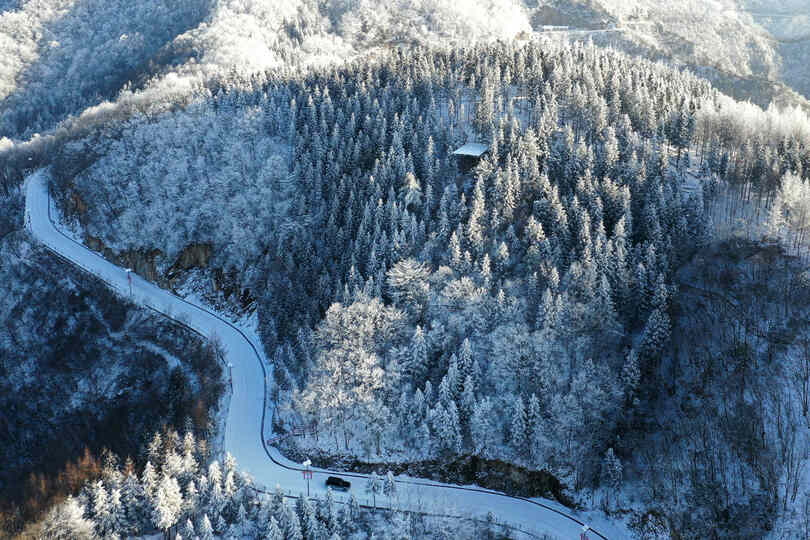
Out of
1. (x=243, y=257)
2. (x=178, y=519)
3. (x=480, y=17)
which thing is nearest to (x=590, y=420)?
(x=178, y=519)

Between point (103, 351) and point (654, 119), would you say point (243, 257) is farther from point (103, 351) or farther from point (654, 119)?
point (654, 119)

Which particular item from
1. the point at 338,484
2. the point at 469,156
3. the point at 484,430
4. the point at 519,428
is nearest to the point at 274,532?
the point at 338,484

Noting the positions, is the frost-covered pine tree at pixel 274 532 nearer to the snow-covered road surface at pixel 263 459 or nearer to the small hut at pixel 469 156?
the snow-covered road surface at pixel 263 459

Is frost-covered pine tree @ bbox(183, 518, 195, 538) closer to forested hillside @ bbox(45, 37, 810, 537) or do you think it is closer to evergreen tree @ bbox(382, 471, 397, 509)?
forested hillside @ bbox(45, 37, 810, 537)

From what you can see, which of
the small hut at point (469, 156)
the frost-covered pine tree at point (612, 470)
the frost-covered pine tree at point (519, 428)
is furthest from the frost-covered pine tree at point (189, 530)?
the small hut at point (469, 156)

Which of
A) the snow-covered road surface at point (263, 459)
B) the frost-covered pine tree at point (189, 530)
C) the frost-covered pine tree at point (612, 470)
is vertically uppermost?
the frost-covered pine tree at point (189, 530)
